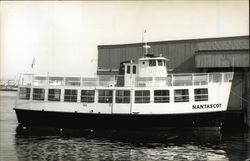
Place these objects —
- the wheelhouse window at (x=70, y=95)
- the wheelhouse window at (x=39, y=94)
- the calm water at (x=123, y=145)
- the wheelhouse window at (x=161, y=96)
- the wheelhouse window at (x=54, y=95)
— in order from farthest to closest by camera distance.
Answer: the wheelhouse window at (x=39, y=94)
the wheelhouse window at (x=54, y=95)
the wheelhouse window at (x=70, y=95)
the wheelhouse window at (x=161, y=96)
the calm water at (x=123, y=145)

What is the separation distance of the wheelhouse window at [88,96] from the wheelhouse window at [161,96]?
10.3 feet

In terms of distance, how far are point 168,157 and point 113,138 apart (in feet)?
13.3

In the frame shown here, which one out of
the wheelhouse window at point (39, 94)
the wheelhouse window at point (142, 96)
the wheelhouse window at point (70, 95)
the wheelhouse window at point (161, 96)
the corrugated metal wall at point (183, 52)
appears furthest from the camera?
the corrugated metal wall at point (183, 52)

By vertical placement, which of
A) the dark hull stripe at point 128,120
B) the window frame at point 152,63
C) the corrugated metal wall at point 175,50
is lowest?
the dark hull stripe at point 128,120

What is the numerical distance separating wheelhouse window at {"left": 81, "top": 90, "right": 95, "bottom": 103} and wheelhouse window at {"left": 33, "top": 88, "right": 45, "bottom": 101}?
2.30m

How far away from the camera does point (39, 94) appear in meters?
16.8

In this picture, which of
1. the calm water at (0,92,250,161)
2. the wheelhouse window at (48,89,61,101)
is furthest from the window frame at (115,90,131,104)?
the wheelhouse window at (48,89,61,101)

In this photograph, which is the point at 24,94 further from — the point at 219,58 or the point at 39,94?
the point at 219,58

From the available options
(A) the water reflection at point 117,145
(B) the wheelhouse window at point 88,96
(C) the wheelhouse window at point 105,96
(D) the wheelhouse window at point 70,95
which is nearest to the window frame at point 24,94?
(A) the water reflection at point 117,145

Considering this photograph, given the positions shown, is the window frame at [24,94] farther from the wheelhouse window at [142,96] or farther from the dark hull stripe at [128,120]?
the wheelhouse window at [142,96]

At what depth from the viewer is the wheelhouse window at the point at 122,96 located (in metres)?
15.4

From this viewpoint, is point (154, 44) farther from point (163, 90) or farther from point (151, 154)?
point (151, 154)

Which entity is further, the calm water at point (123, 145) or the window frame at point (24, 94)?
the window frame at point (24, 94)

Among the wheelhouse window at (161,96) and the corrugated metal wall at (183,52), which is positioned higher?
the corrugated metal wall at (183,52)
